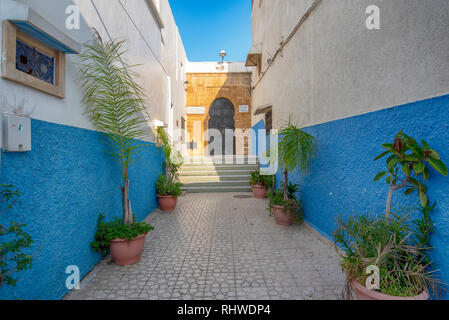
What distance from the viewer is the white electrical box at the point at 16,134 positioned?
1592mm

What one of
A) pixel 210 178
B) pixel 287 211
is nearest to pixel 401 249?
pixel 287 211

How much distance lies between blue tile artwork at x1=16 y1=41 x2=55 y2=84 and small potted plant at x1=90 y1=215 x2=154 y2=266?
1.69 metres

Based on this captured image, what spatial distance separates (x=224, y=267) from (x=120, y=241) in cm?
126

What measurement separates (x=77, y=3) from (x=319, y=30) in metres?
3.22

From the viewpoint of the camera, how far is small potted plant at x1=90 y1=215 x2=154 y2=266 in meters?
2.75

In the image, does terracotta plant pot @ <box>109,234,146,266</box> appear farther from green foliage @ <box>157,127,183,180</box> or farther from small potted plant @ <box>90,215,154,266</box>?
green foliage @ <box>157,127,183,180</box>

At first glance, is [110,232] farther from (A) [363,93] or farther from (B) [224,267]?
(A) [363,93]

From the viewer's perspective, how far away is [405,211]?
2.02m

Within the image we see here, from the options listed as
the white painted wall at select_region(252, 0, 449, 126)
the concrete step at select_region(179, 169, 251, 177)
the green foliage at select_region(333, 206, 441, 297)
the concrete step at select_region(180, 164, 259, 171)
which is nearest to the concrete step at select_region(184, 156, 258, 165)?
the concrete step at select_region(180, 164, 259, 171)

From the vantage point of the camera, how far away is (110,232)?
109 inches

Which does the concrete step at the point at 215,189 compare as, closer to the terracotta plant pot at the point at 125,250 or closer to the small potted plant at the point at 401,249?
the terracotta plant pot at the point at 125,250

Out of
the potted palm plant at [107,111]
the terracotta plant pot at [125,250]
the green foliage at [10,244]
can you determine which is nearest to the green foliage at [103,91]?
the potted palm plant at [107,111]

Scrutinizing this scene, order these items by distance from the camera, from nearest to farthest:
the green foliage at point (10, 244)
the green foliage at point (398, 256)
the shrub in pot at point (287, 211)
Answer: the green foliage at point (10, 244)
the green foliage at point (398, 256)
the shrub in pot at point (287, 211)

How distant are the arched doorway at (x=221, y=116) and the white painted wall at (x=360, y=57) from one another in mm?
6151
